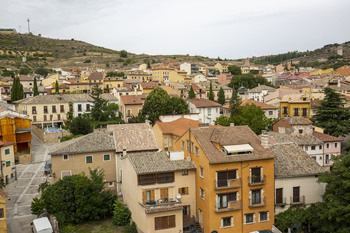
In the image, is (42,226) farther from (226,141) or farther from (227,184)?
(226,141)

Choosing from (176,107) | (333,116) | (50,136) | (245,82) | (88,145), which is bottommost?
(50,136)

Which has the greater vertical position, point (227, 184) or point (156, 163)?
point (156, 163)

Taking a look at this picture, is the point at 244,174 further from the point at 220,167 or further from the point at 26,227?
the point at 26,227

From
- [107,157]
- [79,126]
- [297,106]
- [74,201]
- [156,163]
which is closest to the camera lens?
[156,163]

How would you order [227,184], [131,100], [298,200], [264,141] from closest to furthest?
1. [227,184]
2. [264,141]
3. [298,200]
4. [131,100]

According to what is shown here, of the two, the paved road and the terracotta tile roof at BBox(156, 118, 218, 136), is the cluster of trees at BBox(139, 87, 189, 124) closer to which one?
the terracotta tile roof at BBox(156, 118, 218, 136)

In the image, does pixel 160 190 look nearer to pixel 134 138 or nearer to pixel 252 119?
pixel 134 138

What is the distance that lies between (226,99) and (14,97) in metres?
49.7

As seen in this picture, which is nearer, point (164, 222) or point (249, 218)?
point (164, 222)

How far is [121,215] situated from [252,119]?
27.3 meters

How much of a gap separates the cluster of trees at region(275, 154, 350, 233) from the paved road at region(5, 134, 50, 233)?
2104 centimetres

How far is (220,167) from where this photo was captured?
25312 millimetres

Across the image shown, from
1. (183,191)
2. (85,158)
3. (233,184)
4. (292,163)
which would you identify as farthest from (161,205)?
(292,163)

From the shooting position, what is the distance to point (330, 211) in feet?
74.4
